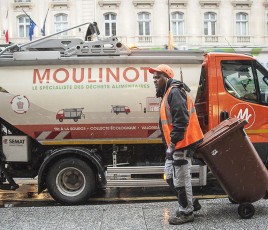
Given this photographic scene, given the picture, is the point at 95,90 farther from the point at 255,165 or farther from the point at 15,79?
the point at 255,165

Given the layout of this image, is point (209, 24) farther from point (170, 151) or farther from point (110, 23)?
point (170, 151)

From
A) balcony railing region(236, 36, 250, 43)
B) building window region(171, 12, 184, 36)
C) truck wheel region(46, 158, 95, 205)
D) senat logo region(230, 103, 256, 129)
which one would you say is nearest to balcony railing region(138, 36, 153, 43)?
building window region(171, 12, 184, 36)

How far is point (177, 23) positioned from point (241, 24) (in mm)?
5261

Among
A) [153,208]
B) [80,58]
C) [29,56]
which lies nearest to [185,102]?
[153,208]

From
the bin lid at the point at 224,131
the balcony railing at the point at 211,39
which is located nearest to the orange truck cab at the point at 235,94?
the bin lid at the point at 224,131

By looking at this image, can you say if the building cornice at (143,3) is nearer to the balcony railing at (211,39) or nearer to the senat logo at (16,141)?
the balcony railing at (211,39)

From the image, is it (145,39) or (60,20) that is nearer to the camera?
(145,39)

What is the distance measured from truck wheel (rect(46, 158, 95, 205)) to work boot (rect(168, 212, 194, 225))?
2134mm

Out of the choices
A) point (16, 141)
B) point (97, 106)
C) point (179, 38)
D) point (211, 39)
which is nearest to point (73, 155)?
point (97, 106)

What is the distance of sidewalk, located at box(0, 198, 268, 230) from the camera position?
4942mm

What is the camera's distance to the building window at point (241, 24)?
3516 centimetres

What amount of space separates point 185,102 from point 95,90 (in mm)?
2301

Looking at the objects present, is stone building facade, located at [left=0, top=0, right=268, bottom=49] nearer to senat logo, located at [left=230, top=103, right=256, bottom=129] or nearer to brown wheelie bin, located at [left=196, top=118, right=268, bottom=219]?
senat logo, located at [left=230, top=103, right=256, bottom=129]

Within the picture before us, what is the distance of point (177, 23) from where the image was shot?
3494 centimetres
